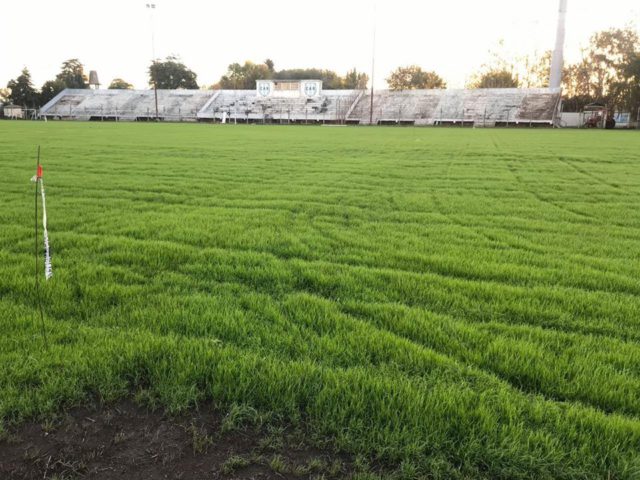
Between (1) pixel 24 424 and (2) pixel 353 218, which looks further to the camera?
(2) pixel 353 218

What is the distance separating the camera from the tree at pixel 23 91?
7800cm

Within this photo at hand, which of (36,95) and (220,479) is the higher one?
(36,95)

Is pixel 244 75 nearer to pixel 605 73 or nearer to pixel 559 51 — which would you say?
pixel 559 51

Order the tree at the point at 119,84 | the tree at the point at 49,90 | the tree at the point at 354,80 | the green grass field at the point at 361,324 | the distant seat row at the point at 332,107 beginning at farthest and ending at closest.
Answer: the tree at the point at 119,84 → the tree at the point at 354,80 → the tree at the point at 49,90 → the distant seat row at the point at 332,107 → the green grass field at the point at 361,324

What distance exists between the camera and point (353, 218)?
269 inches

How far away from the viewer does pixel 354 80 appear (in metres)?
95.2

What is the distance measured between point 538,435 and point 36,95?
95.4m

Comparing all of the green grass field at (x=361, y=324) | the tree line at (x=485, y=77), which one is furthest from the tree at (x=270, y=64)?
the green grass field at (x=361, y=324)

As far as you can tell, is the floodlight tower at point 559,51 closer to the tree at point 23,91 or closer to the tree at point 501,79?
the tree at point 501,79

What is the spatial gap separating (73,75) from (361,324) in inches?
4182

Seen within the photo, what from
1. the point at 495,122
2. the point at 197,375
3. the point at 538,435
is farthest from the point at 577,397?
the point at 495,122

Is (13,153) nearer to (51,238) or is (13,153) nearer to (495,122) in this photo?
(51,238)

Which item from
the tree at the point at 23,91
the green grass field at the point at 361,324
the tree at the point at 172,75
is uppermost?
the tree at the point at 172,75

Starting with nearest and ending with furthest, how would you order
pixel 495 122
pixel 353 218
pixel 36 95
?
pixel 353 218, pixel 495 122, pixel 36 95
